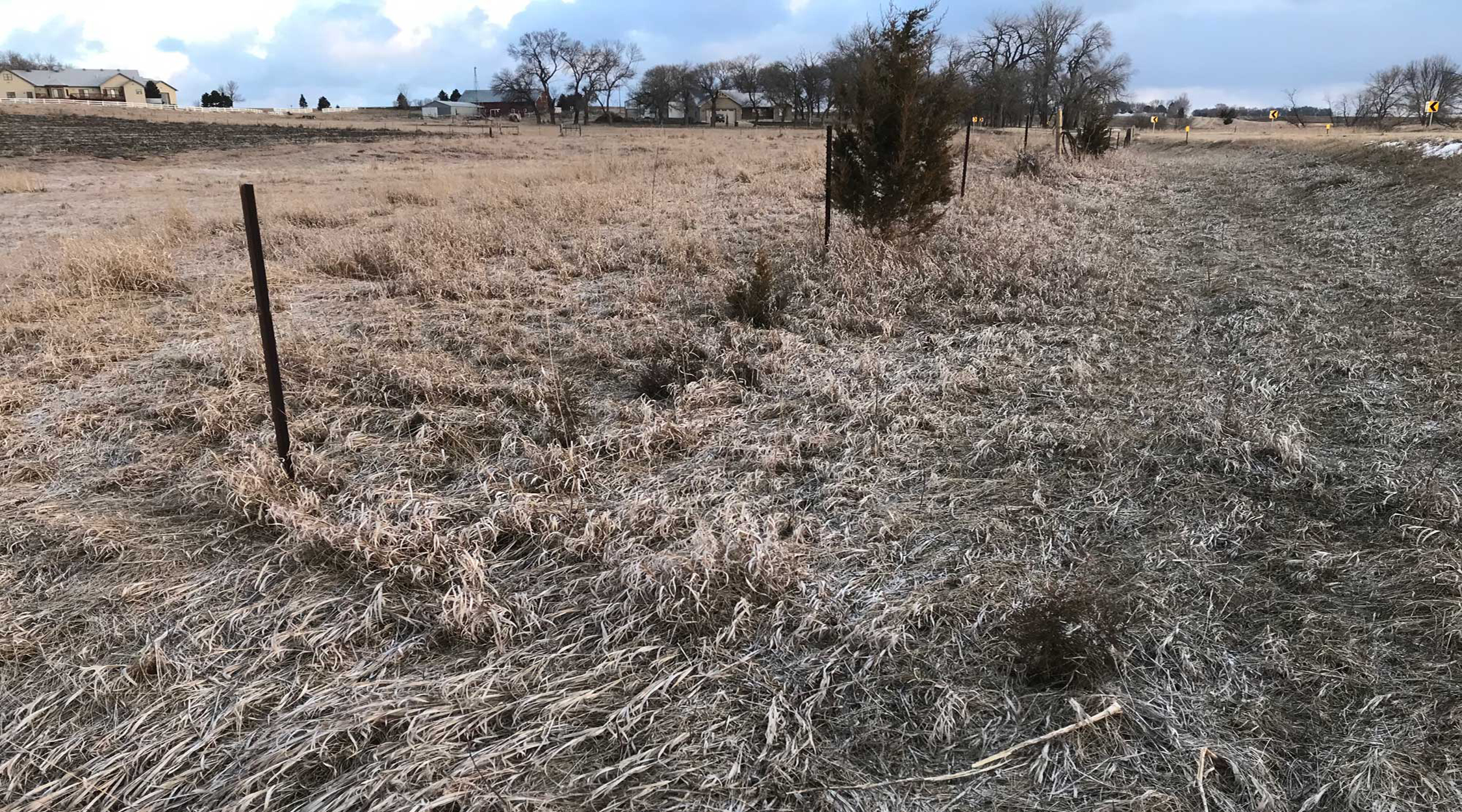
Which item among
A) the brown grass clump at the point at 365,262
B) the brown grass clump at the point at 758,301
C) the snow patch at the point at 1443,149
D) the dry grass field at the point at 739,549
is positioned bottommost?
the dry grass field at the point at 739,549

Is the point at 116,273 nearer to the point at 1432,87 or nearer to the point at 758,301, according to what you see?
the point at 758,301

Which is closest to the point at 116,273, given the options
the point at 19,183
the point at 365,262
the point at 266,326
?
the point at 365,262

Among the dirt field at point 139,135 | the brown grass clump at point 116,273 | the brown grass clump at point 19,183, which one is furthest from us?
the dirt field at point 139,135

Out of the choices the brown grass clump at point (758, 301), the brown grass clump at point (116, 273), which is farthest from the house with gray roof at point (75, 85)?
the brown grass clump at point (758, 301)

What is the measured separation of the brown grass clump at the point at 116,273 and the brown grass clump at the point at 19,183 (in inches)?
530

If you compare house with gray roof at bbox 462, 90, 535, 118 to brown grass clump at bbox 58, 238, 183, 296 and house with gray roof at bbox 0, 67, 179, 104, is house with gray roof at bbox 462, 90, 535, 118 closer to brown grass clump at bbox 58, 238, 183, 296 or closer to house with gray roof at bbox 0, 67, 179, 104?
house with gray roof at bbox 0, 67, 179, 104

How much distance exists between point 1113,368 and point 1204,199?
43.0 feet

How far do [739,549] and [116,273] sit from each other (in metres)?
8.28

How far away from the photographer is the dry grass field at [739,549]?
7.22 ft

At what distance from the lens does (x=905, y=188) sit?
30.7 feet

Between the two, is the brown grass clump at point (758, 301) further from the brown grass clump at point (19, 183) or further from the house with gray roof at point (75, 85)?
the house with gray roof at point (75, 85)

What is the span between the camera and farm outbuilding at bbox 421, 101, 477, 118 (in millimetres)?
99375

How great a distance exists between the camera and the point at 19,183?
18.3 meters

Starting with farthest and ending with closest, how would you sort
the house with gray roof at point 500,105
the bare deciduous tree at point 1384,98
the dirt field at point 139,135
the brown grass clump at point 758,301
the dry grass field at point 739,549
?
1. the house with gray roof at point 500,105
2. the bare deciduous tree at point 1384,98
3. the dirt field at point 139,135
4. the brown grass clump at point 758,301
5. the dry grass field at point 739,549
